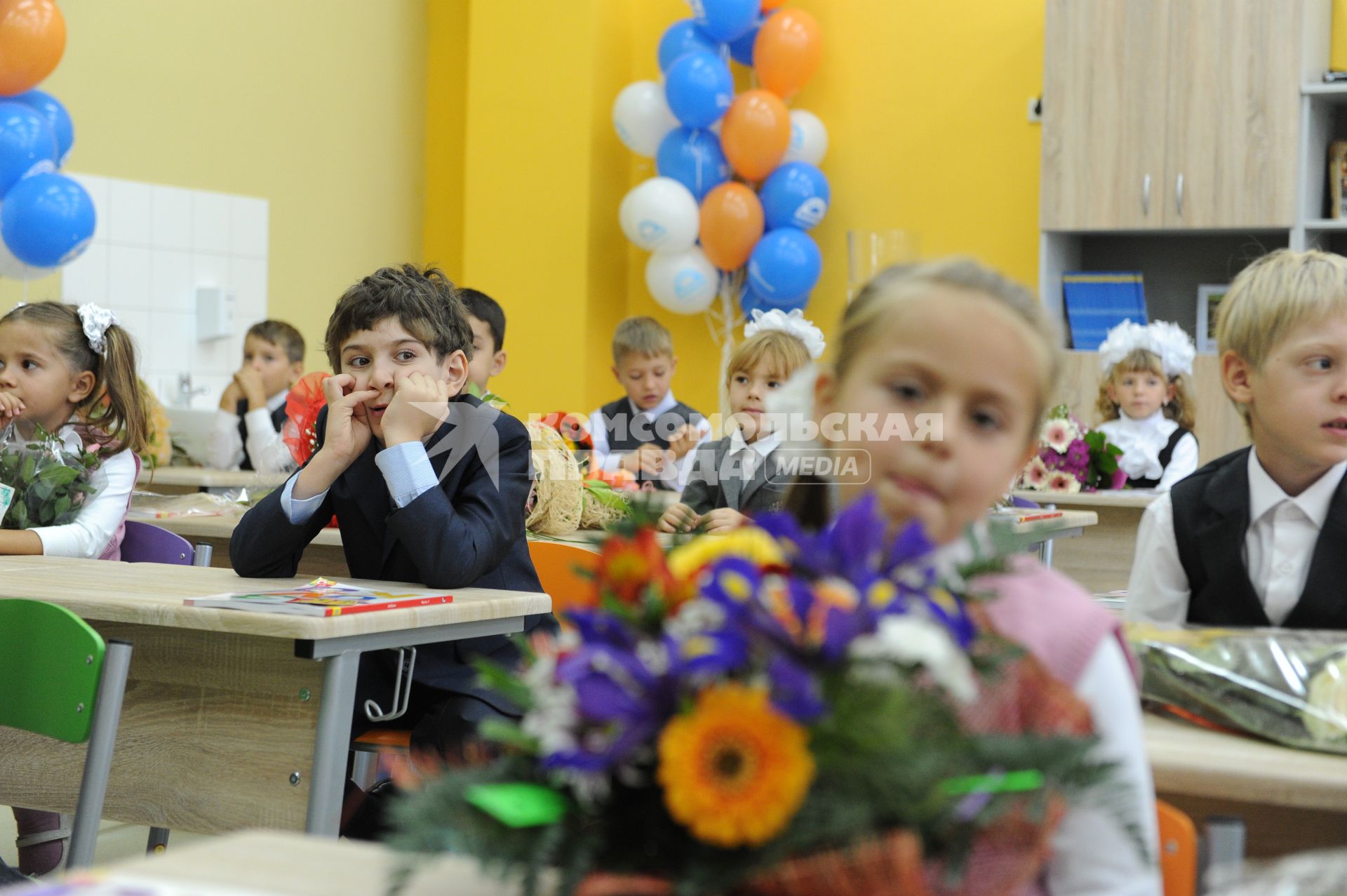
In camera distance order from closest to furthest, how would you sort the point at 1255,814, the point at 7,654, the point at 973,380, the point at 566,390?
the point at 973,380 → the point at 1255,814 → the point at 7,654 → the point at 566,390

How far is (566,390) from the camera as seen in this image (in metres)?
6.70

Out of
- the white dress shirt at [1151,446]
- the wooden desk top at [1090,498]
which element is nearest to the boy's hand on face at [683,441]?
the wooden desk top at [1090,498]

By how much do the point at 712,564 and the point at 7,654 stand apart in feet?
4.38

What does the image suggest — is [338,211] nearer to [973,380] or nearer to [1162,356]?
[1162,356]

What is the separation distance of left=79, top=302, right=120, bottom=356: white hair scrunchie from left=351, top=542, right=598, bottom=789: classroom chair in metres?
1.14

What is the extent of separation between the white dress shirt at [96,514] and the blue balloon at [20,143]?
5.65 ft

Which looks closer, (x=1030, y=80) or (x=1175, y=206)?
(x=1175, y=206)

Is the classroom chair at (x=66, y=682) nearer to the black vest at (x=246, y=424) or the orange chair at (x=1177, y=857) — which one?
the orange chair at (x=1177, y=857)

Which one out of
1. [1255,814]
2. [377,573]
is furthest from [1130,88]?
[1255,814]

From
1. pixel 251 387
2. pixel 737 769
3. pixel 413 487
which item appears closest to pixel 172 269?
pixel 251 387

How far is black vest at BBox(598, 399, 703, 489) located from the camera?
5.25 metres

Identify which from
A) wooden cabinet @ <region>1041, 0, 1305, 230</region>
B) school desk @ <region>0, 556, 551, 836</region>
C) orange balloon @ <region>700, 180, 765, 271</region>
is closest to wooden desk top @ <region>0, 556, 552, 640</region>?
school desk @ <region>0, 556, 551, 836</region>

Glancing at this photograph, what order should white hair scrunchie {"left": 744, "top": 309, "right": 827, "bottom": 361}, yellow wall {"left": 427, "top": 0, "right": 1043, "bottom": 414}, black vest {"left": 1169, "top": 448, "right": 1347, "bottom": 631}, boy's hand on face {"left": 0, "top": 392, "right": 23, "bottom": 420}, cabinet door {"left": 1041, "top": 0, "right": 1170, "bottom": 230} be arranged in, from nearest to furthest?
1. black vest {"left": 1169, "top": 448, "right": 1347, "bottom": 631}
2. boy's hand on face {"left": 0, "top": 392, "right": 23, "bottom": 420}
3. white hair scrunchie {"left": 744, "top": 309, "right": 827, "bottom": 361}
4. cabinet door {"left": 1041, "top": 0, "right": 1170, "bottom": 230}
5. yellow wall {"left": 427, "top": 0, "right": 1043, "bottom": 414}

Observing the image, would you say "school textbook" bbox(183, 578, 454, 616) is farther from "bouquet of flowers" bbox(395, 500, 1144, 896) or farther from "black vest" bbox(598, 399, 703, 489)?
"black vest" bbox(598, 399, 703, 489)
